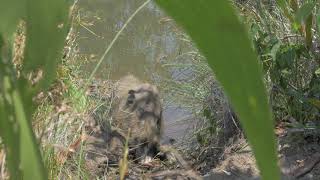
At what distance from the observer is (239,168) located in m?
2.75

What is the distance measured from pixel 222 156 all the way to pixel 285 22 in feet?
2.98

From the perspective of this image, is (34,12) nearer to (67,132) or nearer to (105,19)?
(67,132)

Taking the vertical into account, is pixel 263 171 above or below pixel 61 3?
below

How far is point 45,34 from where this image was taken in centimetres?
36

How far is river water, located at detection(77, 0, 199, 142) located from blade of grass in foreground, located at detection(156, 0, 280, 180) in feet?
12.4

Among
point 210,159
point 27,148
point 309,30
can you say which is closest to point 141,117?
point 210,159

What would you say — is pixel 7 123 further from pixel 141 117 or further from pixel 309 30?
pixel 141 117

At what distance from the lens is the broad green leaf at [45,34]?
34 centimetres

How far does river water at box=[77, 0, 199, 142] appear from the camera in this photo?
4484 millimetres

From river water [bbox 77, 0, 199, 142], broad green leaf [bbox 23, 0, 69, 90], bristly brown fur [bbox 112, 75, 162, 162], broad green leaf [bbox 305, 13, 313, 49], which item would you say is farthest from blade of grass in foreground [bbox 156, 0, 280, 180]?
river water [bbox 77, 0, 199, 142]

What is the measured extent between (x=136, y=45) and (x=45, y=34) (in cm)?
596

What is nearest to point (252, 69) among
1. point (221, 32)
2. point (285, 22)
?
point (221, 32)

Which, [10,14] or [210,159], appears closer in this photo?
[10,14]

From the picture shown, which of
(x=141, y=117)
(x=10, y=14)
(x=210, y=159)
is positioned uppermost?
(x=10, y=14)
